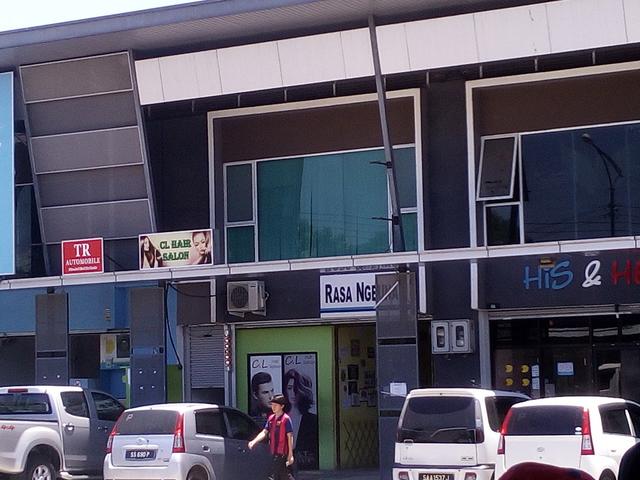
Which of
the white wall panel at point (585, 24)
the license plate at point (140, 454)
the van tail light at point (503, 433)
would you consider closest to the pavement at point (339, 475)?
the license plate at point (140, 454)

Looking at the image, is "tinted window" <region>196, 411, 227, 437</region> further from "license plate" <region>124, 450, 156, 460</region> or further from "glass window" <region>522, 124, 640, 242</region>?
"glass window" <region>522, 124, 640, 242</region>

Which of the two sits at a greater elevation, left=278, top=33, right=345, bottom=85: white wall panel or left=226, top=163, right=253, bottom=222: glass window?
left=278, top=33, right=345, bottom=85: white wall panel

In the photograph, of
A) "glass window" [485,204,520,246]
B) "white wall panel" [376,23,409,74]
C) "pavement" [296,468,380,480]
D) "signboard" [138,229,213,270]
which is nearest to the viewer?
"white wall panel" [376,23,409,74]

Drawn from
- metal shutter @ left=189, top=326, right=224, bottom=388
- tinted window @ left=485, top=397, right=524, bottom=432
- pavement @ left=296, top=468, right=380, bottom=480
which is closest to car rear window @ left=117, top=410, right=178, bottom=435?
tinted window @ left=485, top=397, right=524, bottom=432

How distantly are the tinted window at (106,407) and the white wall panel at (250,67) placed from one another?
6.19 meters

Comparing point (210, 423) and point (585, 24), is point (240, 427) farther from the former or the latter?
point (585, 24)

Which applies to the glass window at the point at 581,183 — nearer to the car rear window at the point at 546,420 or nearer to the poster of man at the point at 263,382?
the poster of man at the point at 263,382

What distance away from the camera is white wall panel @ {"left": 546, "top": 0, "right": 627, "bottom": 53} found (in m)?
18.8

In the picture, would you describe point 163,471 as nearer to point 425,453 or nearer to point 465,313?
point 425,453

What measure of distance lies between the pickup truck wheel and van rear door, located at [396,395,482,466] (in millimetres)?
6160

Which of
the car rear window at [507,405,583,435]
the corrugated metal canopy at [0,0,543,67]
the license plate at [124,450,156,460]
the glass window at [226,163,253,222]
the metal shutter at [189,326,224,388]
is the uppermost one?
the corrugated metal canopy at [0,0,543,67]

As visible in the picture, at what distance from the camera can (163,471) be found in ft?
53.5

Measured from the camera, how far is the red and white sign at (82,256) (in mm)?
21547

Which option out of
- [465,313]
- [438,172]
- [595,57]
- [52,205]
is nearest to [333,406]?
[465,313]
